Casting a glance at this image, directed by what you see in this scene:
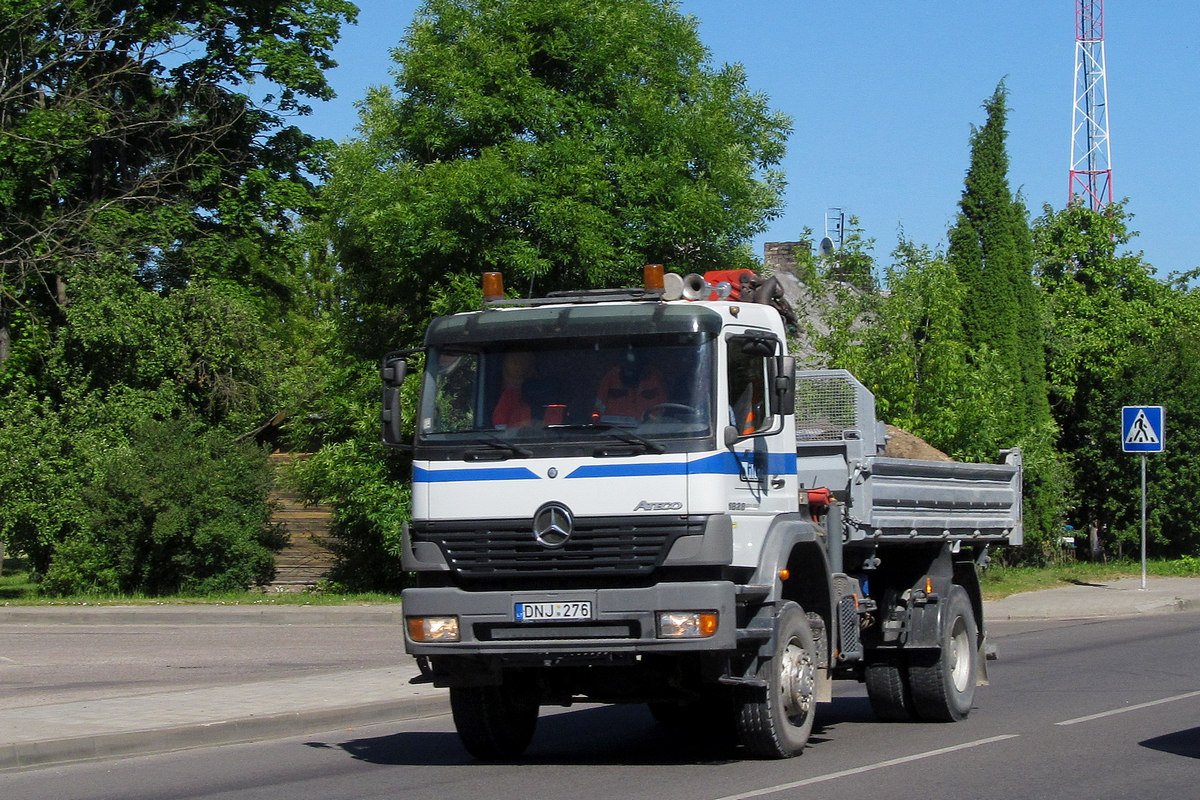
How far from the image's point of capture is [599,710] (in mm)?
13461

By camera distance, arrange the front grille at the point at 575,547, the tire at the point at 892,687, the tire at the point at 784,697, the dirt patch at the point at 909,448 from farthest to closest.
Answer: the dirt patch at the point at 909,448, the tire at the point at 892,687, the tire at the point at 784,697, the front grille at the point at 575,547

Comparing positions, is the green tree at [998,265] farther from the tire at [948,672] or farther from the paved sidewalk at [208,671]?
the tire at [948,672]

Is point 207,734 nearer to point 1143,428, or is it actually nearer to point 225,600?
point 225,600

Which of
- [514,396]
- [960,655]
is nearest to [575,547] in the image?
[514,396]

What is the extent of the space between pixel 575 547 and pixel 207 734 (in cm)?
403

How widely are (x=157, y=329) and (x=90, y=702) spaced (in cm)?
1725

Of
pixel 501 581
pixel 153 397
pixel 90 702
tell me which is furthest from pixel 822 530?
pixel 153 397

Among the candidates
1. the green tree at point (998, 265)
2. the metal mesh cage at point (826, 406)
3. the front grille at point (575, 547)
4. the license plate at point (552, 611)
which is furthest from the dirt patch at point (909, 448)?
the green tree at point (998, 265)

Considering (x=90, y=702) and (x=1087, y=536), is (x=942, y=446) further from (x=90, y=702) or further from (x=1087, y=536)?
(x=90, y=702)

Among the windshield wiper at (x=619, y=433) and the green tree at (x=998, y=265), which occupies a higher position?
the green tree at (x=998, y=265)

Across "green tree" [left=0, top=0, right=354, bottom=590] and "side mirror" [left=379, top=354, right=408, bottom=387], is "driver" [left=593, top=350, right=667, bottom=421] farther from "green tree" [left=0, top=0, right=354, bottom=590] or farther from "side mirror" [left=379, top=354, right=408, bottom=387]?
"green tree" [left=0, top=0, right=354, bottom=590]

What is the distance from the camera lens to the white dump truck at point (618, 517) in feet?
28.2

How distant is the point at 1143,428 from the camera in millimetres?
25906

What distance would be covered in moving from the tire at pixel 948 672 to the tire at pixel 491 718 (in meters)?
3.37
